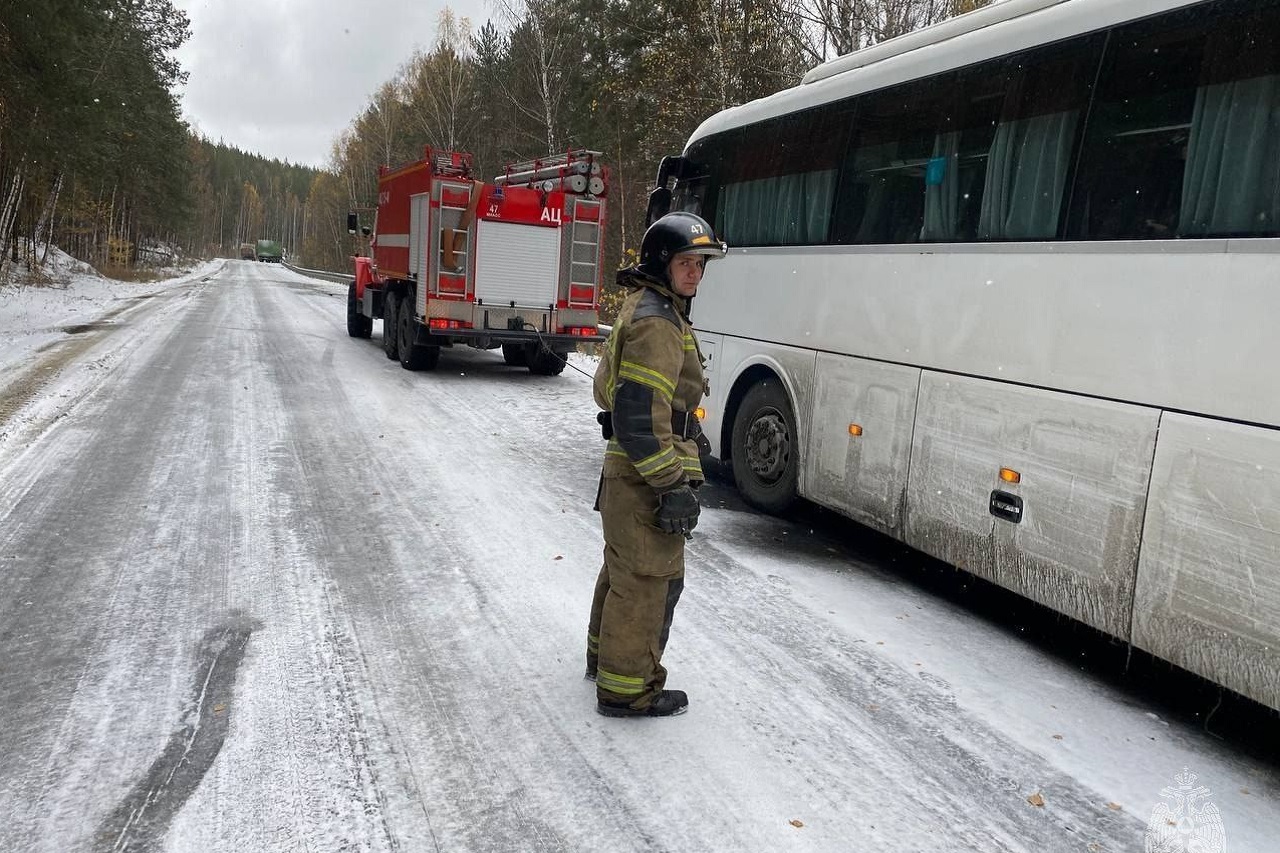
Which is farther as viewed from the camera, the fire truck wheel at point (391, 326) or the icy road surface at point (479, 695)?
the fire truck wheel at point (391, 326)

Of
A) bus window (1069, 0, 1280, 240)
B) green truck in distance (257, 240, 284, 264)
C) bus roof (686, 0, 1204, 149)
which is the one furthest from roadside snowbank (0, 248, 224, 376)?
green truck in distance (257, 240, 284, 264)

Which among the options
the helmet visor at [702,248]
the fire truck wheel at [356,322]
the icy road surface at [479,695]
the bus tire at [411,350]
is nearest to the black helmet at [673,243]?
the helmet visor at [702,248]

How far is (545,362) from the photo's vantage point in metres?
13.4

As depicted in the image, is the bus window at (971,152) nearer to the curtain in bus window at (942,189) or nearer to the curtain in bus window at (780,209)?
the curtain in bus window at (942,189)

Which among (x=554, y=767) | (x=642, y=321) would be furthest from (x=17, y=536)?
(x=642, y=321)

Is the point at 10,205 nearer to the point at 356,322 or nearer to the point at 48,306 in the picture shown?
the point at 48,306

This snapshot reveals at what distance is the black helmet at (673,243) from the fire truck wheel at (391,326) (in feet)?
37.9

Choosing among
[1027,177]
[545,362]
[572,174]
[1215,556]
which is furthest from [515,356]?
[1215,556]

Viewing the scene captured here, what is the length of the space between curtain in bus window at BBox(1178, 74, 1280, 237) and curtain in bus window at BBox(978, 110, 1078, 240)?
664 mm

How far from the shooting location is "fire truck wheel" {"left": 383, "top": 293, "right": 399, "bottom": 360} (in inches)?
559

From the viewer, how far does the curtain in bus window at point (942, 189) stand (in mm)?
4812

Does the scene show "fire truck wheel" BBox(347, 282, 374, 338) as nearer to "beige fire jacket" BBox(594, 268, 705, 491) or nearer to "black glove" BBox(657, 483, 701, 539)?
"beige fire jacket" BBox(594, 268, 705, 491)

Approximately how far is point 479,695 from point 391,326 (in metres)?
11.7

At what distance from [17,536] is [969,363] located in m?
5.58
